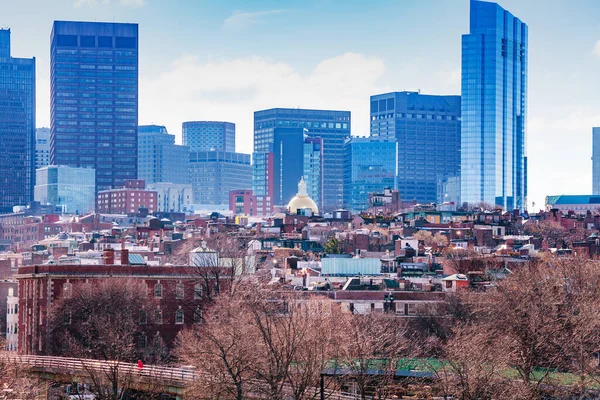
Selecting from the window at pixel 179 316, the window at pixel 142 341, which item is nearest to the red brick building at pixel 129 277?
the window at pixel 179 316

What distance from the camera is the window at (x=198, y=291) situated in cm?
9704

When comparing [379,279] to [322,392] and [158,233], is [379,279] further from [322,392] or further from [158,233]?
[158,233]

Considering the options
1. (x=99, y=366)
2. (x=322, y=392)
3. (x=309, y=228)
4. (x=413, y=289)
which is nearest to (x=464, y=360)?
(x=322, y=392)

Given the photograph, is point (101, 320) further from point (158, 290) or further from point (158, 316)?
point (158, 290)

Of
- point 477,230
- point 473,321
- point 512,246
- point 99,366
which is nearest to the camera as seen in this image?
point 99,366

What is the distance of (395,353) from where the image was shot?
76125 millimetres

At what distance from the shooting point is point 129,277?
97062mm

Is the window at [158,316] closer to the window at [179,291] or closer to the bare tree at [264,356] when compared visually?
the window at [179,291]

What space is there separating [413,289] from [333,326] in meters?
27.5

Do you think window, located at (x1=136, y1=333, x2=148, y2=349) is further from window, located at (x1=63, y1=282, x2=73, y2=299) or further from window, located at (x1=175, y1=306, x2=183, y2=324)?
window, located at (x1=63, y1=282, x2=73, y2=299)

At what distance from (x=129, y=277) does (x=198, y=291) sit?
4797 millimetres

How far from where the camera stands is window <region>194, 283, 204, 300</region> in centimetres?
9704

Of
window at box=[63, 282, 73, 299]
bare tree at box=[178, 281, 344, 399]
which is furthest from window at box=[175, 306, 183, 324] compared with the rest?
bare tree at box=[178, 281, 344, 399]

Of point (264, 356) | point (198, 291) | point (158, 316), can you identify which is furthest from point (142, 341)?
point (264, 356)
